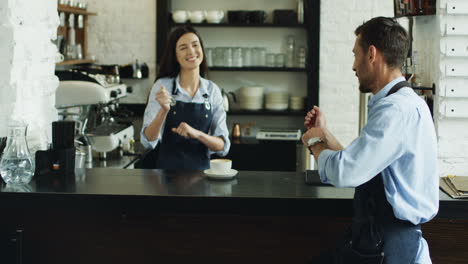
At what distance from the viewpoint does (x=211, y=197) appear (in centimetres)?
260

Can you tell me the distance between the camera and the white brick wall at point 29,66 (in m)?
3.00

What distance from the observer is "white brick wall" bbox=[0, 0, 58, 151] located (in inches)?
118

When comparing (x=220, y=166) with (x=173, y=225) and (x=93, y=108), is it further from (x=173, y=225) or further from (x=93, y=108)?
(x=93, y=108)

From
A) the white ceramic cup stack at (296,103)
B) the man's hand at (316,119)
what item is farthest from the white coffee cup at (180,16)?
the man's hand at (316,119)

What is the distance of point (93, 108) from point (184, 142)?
130 centimetres

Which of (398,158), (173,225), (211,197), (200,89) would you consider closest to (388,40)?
(398,158)

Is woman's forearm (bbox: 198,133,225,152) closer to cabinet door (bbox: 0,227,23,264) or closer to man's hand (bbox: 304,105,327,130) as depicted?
man's hand (bbox: 304,105,327,130)

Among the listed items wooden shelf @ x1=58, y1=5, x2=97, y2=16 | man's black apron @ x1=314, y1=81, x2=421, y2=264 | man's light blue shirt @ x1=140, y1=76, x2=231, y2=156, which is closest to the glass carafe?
man's light blue shirt @ x1=140, y1=76, x2=231, y2=156

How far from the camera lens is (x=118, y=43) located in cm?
636

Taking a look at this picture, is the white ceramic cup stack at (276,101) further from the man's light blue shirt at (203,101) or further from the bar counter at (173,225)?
the bar counter at (173,225)

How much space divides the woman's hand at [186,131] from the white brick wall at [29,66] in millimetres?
659

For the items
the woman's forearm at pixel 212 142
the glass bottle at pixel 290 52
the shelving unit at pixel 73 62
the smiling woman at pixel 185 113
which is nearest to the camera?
the woman's forearm at pixel 212 142

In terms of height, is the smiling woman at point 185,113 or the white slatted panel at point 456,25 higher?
the white slatted panel at point 456,25

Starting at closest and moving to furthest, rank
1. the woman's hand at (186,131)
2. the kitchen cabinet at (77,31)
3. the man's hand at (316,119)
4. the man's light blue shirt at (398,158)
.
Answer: the man's light blue shirt at (398,158)
the man's hand at (316,119)
the woman's hand at (186,131)
the kitchen cabinet at (77,31)
